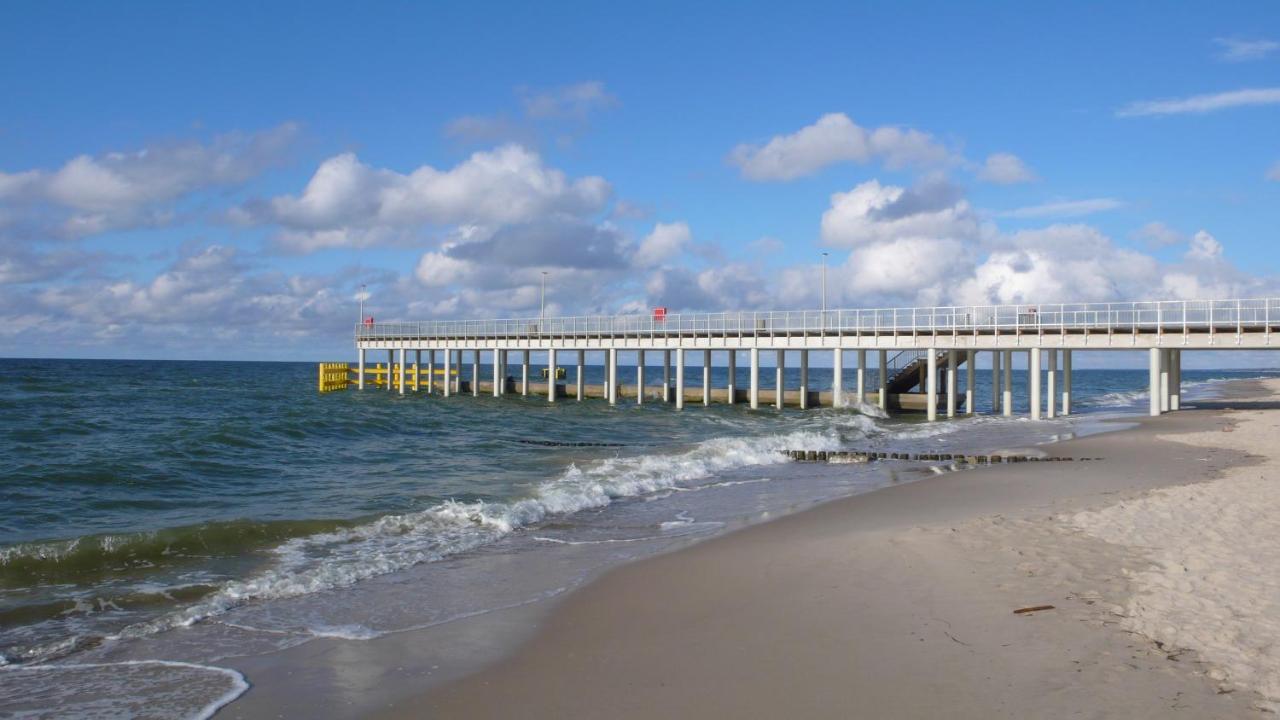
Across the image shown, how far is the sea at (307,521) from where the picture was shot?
276 inches

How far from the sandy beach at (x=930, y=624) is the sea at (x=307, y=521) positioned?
150cm

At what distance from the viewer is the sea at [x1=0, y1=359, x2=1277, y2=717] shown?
701 cm

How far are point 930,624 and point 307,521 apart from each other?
8838 millimetres

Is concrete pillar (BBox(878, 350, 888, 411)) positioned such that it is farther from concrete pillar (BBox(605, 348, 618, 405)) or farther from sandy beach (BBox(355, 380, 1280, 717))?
sandy beach (BBox(355, 380, 1280, 717))

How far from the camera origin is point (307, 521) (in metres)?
12.2

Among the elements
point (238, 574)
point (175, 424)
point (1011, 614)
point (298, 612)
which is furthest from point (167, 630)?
point (175, 424)

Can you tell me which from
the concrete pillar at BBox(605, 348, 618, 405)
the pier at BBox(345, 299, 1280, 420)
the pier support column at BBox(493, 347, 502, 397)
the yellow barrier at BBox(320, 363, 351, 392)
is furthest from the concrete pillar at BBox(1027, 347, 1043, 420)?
the yellow barrier at BBox(320, 363, 351, 392)

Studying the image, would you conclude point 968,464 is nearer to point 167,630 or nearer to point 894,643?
point 894,643

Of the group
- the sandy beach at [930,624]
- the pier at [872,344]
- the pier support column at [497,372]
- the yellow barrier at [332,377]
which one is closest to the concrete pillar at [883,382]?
the pier at [872,344]

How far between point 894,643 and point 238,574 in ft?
23.0

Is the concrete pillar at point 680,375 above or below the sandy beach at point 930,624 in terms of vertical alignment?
above

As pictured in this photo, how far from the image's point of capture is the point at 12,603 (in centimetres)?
829

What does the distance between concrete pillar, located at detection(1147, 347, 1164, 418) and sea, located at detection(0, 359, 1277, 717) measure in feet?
15.4

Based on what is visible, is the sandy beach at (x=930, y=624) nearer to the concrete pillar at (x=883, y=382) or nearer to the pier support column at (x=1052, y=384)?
the pier support column at (x=1052, y=384)
